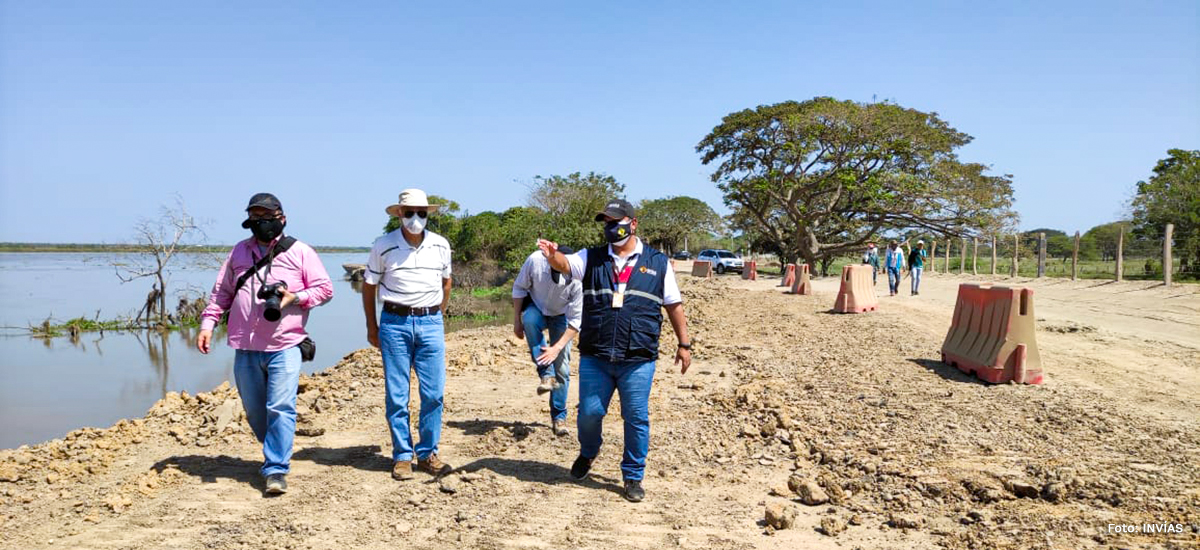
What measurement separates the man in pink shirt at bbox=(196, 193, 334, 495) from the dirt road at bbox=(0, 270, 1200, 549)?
46 centimetres

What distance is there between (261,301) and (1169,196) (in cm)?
3849

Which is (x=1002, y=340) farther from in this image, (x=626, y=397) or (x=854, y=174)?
(x=854, y=174)

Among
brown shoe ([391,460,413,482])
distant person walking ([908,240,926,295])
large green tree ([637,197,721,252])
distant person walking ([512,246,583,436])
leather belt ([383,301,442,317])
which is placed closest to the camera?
leather belt ([383,301,442,317])

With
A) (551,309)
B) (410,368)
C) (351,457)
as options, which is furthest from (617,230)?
(351,457)

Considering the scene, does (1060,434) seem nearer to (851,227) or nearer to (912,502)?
(912,502)

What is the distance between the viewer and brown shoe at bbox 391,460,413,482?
4.84m

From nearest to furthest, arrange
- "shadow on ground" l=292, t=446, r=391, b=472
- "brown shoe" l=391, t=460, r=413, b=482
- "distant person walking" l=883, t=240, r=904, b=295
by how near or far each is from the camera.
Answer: "brown shoe" l=391, t=460, r=413, b=482, "shadow on ground" l=292, t=446, r=391, b=472, "distant person walking" l=883, t=240, r=904, b=295

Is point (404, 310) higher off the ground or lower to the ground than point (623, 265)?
lower

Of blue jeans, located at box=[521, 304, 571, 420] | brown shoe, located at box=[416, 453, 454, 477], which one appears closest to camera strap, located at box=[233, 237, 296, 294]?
brown shoe, located at box=[416, 453, 454, 477]

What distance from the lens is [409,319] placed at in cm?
475

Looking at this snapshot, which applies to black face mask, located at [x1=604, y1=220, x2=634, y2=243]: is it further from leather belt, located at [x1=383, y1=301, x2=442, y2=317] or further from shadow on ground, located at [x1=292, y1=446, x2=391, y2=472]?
shadow on ground, located at [x1=292, y1=446, x2=391, y2=472]

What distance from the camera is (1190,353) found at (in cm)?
955

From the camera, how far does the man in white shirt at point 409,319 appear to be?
473 centimetres

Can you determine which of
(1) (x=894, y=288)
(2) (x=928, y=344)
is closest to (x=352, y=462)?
(2) (x=928, y=344)
